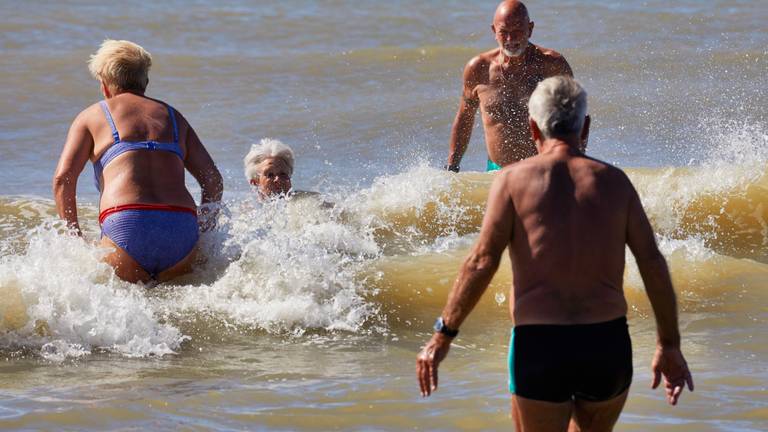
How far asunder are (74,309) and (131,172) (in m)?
0.74

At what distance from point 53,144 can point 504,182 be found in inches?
395

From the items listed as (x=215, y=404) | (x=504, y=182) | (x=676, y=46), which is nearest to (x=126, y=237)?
(x=215, y=404)

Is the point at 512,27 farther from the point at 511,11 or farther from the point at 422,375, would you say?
the point at 422,375

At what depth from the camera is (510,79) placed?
7.84m

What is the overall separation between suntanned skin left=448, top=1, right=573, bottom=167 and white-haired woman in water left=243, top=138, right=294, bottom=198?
129cm

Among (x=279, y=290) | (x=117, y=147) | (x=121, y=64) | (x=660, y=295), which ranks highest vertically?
(x=121, y=64)

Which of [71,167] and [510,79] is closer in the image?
[71,167]

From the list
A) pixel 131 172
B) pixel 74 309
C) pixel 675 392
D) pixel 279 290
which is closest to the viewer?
pixel 675 392

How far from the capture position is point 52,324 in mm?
6164

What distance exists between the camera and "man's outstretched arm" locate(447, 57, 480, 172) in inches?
318

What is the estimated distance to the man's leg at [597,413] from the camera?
12.2 ft

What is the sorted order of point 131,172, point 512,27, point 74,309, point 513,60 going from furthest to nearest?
point 513,60 → point 512,27 → point 131,172 → point 74,309

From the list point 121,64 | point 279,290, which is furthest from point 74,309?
point 121,64

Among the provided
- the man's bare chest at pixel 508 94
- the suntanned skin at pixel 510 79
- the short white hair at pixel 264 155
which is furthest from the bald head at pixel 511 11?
the short white hair at pixel 264 155
